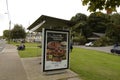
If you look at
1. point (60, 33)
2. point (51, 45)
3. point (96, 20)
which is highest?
point (96, 20)

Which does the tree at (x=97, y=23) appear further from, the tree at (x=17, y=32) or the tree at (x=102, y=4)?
the tree at (x=102, y=4)

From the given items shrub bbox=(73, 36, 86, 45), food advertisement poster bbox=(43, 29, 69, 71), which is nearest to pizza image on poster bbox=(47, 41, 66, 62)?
food advertisement poster bbox=(43, 29, 69, 71)

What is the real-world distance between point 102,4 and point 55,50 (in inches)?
200

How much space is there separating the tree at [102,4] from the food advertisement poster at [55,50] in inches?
175

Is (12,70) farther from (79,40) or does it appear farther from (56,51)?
(79,40)

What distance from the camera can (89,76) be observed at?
355 inches

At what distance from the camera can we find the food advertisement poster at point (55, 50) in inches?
367

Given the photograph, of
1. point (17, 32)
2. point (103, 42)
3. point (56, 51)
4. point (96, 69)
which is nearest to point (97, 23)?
point (103, 42)

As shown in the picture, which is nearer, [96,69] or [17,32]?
[96,69]

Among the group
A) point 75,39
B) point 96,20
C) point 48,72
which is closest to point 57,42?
point 48,72

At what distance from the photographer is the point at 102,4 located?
4.89 metres

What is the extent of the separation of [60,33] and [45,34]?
879 millimetres

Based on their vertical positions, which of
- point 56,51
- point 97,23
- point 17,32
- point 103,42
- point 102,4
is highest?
point 97,23

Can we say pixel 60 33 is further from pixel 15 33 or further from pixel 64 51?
pixel 15 33
